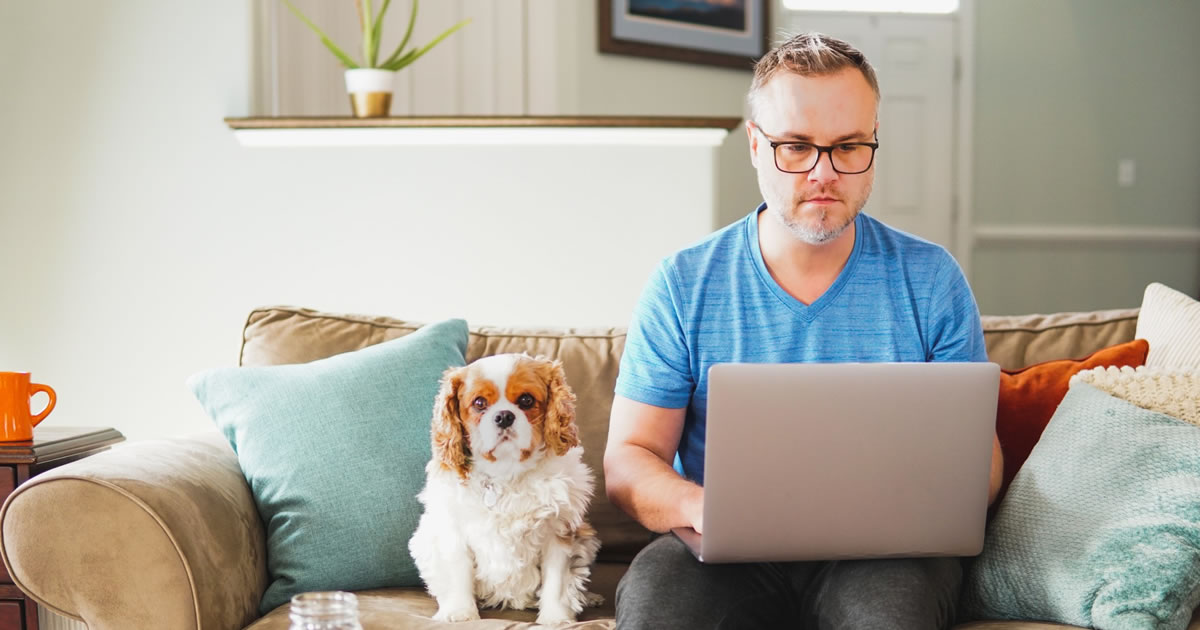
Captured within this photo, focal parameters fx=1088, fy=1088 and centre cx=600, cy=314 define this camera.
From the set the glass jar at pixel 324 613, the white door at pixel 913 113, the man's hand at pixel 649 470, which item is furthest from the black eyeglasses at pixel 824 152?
the white door at pixel 913 113

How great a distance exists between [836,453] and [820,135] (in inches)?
20.7

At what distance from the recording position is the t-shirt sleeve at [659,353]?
1.56 metres

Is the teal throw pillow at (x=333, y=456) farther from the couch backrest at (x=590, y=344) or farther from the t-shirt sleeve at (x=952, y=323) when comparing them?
the t-shirt sleeve at (x=952, y=323)

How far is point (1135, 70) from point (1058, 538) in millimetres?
4820

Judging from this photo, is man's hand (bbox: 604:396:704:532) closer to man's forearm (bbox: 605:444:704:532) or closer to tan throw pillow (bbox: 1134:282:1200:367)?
man's forearm (bbox: 605:444:704:532)

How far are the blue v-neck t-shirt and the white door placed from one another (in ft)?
12.4

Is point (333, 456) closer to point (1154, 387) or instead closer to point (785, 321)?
point (785, 321)

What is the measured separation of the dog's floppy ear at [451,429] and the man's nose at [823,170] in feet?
1.83

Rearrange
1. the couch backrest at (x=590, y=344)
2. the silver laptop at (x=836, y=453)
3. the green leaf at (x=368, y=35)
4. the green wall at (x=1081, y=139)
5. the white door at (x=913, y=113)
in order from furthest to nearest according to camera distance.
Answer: the green wall at (x=1081, y=139), the white door at (x=913, y=113), the green leaf at (x=368, y=35), the couch backrest at (x=590, y=344), the silver laptop at (x=836, y=453)

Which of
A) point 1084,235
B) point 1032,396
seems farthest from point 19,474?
point 1084,235

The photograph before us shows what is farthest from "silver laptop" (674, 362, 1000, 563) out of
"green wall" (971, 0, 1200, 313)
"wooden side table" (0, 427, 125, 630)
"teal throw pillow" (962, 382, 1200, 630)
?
"green wall" (971, 0, 1200, 313)

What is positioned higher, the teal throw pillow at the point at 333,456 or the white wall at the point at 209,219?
the white wall at the point at 209,219

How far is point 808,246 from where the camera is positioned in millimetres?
1590

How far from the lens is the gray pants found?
1.25m
